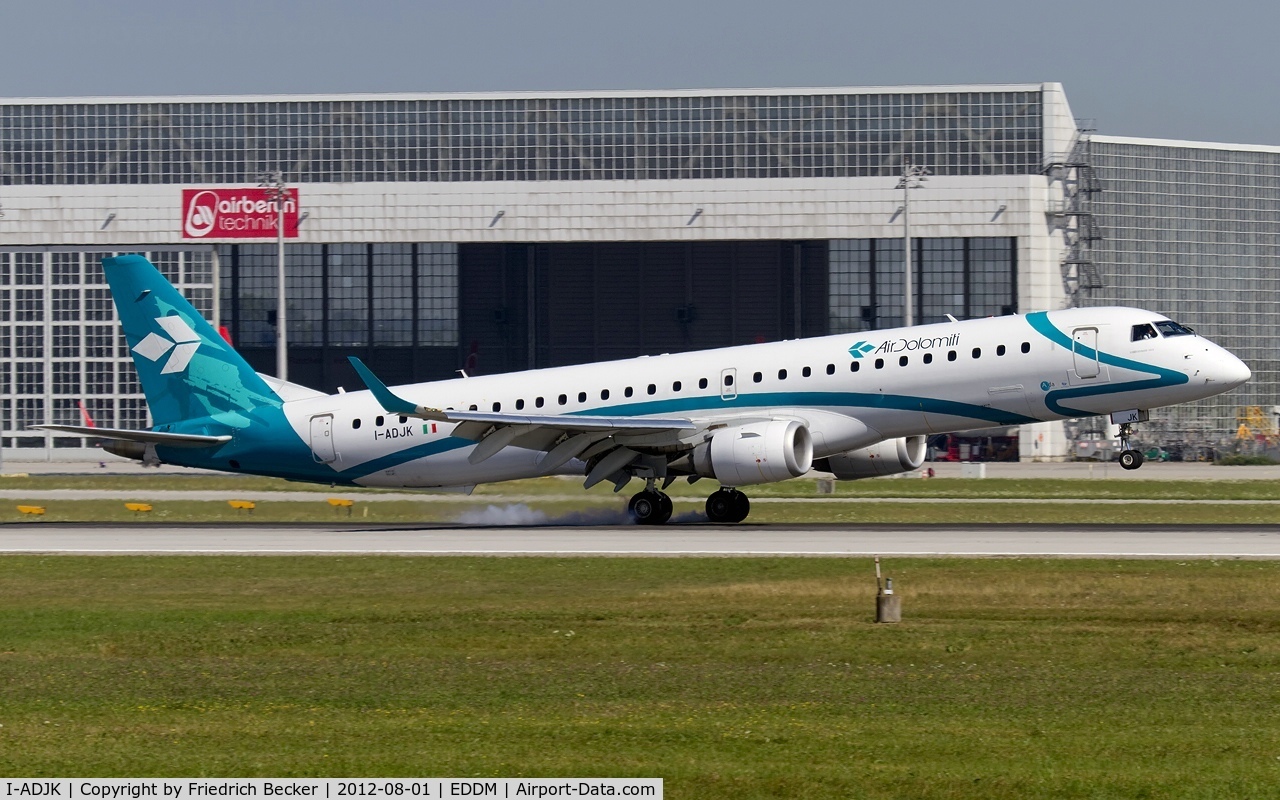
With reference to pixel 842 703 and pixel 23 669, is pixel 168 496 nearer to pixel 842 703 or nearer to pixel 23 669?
pixel 23 669

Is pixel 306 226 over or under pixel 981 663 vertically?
over

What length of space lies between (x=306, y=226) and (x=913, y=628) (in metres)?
77.7

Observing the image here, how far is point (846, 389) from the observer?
37906 mm

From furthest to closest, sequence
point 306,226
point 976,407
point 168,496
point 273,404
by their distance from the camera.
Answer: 1. point 306,226
2. point 168,496
3. point 273,404
4. point 976,407

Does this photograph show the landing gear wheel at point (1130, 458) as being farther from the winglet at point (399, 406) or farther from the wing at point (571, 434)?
the winglet at point (399, 406)

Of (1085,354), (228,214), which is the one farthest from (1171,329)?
(228,214)

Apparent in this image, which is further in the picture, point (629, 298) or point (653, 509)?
point (629, 298)

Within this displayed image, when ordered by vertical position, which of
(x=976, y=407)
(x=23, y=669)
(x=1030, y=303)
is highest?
(x=1030, y=303)

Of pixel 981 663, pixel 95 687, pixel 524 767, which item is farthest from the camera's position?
pixel 981 663

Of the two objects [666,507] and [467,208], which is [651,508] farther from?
[467,208]

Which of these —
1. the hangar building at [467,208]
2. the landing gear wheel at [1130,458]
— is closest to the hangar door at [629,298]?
the hangar building at [467,208]

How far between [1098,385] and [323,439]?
20.6 meters

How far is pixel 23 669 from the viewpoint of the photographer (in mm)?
18016

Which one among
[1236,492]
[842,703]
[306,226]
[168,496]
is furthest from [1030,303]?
[842,703]
